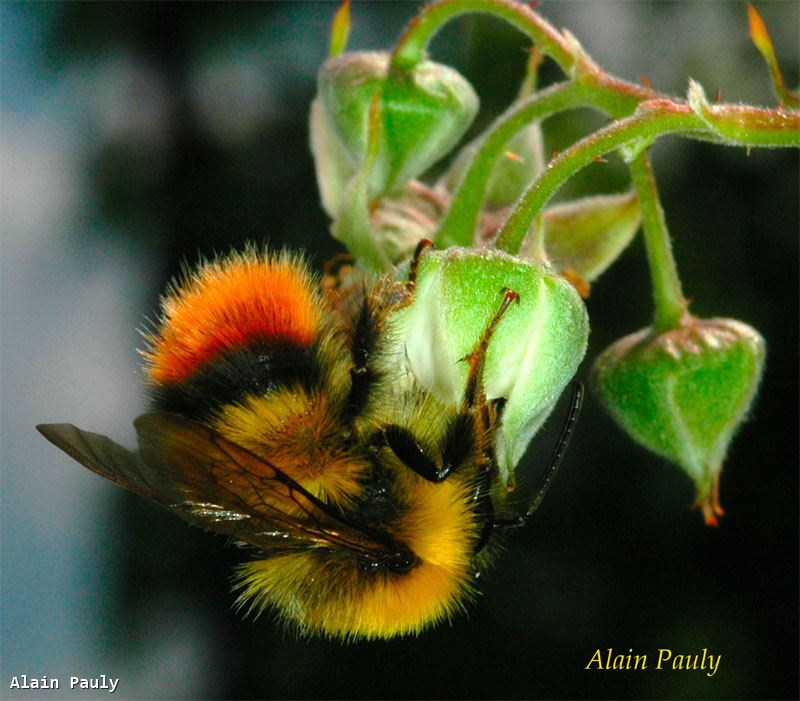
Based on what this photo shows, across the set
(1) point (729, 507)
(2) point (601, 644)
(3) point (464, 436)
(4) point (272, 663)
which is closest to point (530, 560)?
(2) point (601, 644)

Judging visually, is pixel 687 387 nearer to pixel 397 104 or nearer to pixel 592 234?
pixel 592 234

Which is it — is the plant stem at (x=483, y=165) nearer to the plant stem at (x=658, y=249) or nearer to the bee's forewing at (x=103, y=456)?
the plant stem at (x=658, y=249)

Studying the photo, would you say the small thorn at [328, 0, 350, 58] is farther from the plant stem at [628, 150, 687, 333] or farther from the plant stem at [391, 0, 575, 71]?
the plant stem at [628, 150, 687, 333]

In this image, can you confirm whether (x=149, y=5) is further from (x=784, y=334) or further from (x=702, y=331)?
(x=702, y=331)

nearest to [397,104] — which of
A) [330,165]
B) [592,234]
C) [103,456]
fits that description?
[330,165]

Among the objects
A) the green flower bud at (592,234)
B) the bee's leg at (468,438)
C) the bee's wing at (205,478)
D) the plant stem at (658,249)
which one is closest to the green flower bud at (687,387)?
the plant stem at (658,249)
